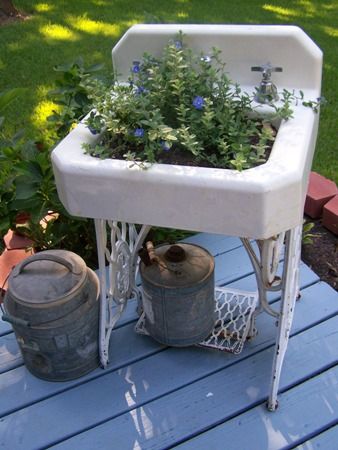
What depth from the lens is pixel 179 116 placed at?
161cm

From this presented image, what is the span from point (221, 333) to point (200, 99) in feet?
3.03

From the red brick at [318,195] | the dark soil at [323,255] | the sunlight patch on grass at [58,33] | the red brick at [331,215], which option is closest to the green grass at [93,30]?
the sunlight patch on grass at [58,33]

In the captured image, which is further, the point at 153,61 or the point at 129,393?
the point at 129,393

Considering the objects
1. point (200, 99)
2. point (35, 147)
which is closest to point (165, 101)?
point (200, 99)

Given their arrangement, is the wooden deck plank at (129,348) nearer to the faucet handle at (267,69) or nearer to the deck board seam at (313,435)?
the deck board seam at (313,435)

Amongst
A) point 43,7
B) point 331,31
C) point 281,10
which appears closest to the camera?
point 331,31

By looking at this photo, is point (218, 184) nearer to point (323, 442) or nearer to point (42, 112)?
point (323, 442)

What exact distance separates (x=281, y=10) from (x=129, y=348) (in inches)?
163

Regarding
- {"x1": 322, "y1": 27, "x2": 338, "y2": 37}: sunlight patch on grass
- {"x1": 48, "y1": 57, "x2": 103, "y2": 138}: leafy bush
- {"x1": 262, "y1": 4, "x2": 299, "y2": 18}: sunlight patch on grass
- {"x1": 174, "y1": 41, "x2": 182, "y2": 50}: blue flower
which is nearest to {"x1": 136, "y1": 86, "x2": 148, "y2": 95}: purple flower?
{"x1": 174, "y1": 41, "x2": 182, "y2": 50}: blue flower

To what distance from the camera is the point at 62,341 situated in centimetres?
183

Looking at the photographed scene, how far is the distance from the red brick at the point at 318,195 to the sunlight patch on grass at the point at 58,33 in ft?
9.13

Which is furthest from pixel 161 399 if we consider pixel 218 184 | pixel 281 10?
pixel 281 10

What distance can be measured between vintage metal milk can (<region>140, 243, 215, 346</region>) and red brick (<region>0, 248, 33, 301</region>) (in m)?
0.77

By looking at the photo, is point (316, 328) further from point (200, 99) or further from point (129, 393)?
point (200, 99)
